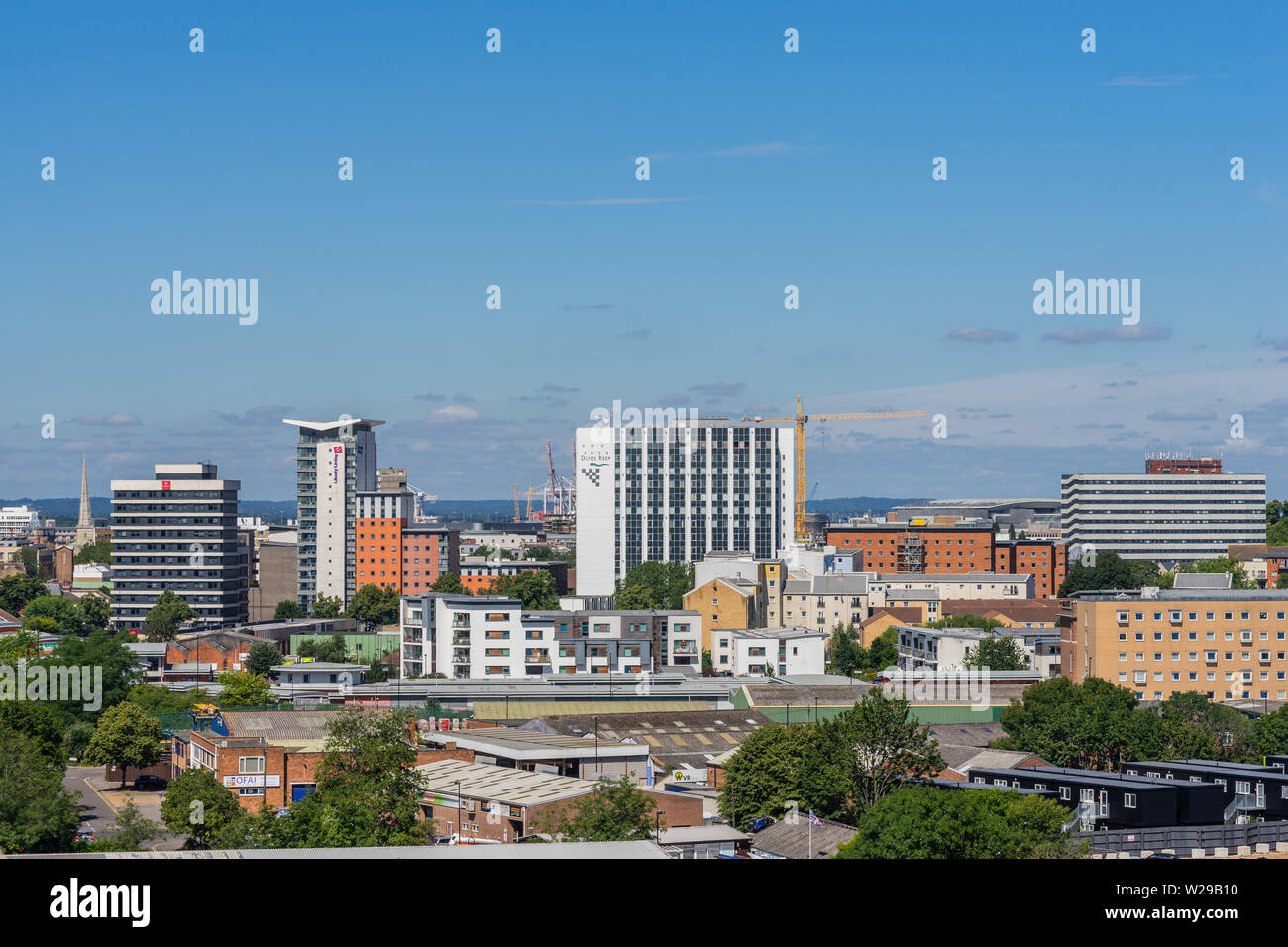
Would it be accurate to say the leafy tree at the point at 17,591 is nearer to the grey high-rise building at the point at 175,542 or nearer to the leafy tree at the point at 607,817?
the grey high-rise building at the point at 175,542

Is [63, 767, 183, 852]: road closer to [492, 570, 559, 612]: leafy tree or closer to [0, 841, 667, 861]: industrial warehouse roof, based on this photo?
[0, 841, 667, 861]: industrial warehouse roof

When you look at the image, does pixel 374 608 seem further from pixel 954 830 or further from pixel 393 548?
pixel 954 830

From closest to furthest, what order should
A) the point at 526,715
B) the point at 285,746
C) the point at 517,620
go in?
the point at 285,746, the point at 526,715, the point at 517,620

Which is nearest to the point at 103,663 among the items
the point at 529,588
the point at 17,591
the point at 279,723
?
the point at 279,723

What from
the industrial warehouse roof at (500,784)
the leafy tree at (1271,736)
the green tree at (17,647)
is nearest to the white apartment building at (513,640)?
the green tree at (17,647)

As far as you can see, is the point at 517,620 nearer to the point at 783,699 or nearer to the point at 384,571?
the point at 783,699

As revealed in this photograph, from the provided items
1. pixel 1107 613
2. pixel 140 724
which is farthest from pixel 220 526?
pixel 1107 613

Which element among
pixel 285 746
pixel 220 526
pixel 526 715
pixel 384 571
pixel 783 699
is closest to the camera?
pixel 285 746
